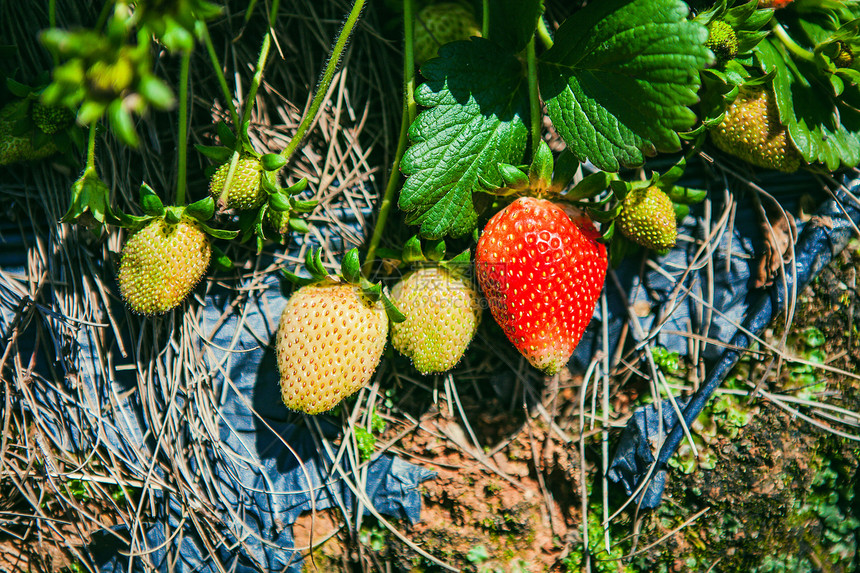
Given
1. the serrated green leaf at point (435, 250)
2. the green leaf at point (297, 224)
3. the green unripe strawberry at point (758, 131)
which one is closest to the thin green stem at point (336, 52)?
the green leaf at point (297, 224)

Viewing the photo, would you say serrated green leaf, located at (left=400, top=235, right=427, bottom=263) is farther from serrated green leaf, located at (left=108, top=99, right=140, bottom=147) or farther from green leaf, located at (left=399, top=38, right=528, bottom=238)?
serrated green leaf, located at (left=108, top=99, right=140, bottom=147)

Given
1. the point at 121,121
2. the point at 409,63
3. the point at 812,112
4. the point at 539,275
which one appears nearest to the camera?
the point at 121,121

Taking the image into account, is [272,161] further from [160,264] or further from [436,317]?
[436,317]

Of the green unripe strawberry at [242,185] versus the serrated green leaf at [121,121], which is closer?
the serrated green leaf at [121,121]

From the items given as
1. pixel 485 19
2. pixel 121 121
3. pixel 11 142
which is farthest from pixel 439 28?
pixel 11 142

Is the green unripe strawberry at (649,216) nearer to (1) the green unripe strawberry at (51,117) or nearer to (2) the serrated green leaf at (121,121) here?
(2) the serrated green leaf at (121,121)

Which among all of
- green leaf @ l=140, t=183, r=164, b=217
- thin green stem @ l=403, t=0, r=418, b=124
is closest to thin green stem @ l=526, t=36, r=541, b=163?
thin green stem @ l=403, t=0, r=418, b=124
